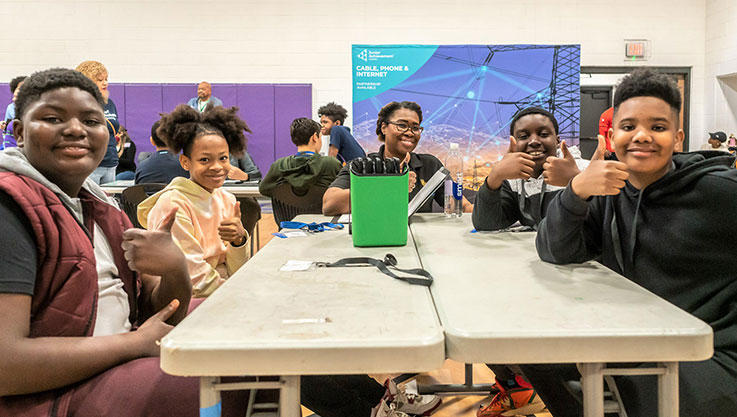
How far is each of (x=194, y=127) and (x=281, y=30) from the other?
221 inches

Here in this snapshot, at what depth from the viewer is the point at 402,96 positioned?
6.66m

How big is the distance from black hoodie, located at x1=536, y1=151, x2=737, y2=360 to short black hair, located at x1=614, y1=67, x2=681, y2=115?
0.15 meters

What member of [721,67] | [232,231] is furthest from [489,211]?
[721,67]

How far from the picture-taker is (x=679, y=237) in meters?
1.19

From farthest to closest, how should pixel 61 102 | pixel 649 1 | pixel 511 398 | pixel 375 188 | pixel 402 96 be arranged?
pixel 649 1, pixel 402 96, pixel 511 398, pixel 375 188, pixel 61 102

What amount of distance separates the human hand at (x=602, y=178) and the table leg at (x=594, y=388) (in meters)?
0.51

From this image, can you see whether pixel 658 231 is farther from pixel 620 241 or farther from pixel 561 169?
pixel 561 169

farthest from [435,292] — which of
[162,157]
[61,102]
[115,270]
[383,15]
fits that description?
[383,15]

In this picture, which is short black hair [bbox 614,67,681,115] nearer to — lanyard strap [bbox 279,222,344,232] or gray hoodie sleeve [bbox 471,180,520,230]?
gray hoodie sleeve [bbox 471,180,520,230]

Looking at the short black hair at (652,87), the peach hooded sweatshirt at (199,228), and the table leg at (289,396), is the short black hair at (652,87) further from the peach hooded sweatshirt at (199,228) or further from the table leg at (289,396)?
the peach hooded sweatshirt at (199,228)

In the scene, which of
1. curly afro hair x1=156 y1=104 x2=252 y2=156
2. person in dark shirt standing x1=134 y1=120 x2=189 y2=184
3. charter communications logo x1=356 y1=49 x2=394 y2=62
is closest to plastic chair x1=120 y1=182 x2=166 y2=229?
person in dark shirt standing x1=134 y1=120 x2=189 y2=184

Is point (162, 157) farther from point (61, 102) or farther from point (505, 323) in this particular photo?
point (505, 323)

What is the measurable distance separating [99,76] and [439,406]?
3.18m

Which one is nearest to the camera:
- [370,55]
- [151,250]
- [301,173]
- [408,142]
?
[151,250]
